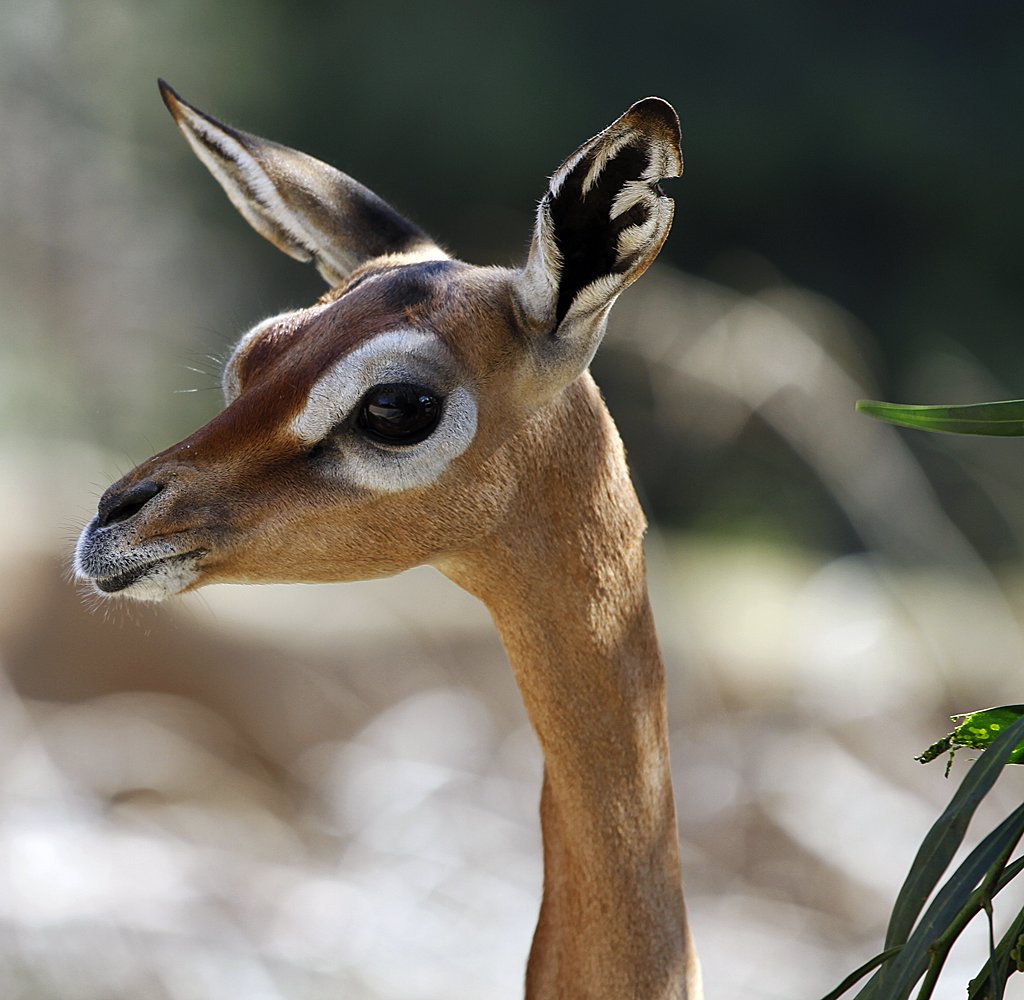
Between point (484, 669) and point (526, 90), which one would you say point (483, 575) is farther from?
Result: point (526, 90)

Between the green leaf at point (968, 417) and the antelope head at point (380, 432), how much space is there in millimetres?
400

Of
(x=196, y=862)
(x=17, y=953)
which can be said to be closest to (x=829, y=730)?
(x=196, y=862)

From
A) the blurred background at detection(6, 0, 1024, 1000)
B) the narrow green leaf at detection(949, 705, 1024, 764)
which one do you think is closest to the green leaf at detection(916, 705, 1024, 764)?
the narrow green leaf at detection(949, 705, 1024, 764)

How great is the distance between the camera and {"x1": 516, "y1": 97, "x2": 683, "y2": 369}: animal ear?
71.3 inches

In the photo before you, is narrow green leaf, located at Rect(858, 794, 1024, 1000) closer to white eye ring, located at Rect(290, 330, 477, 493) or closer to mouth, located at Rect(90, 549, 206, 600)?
white eye ring, located at Rect(290, 330, 477, 493)

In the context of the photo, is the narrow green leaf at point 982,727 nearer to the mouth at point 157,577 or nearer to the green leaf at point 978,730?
the green leaf at point 978,730

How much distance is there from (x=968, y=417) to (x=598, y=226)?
1.93 ft

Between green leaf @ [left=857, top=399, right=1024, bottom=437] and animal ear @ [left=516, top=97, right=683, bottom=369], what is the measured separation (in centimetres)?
37

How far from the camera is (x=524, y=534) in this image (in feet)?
6.97

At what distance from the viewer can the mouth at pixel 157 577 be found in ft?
6.59

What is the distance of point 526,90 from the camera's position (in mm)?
10891

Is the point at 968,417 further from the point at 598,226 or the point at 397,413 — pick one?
the point at 397,413

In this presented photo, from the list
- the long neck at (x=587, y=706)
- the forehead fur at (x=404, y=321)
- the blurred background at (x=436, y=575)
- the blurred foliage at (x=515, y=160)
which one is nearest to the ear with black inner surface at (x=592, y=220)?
the forehead fur at (x=404, y=321)

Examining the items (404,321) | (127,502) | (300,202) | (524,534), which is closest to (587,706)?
(524,534)
